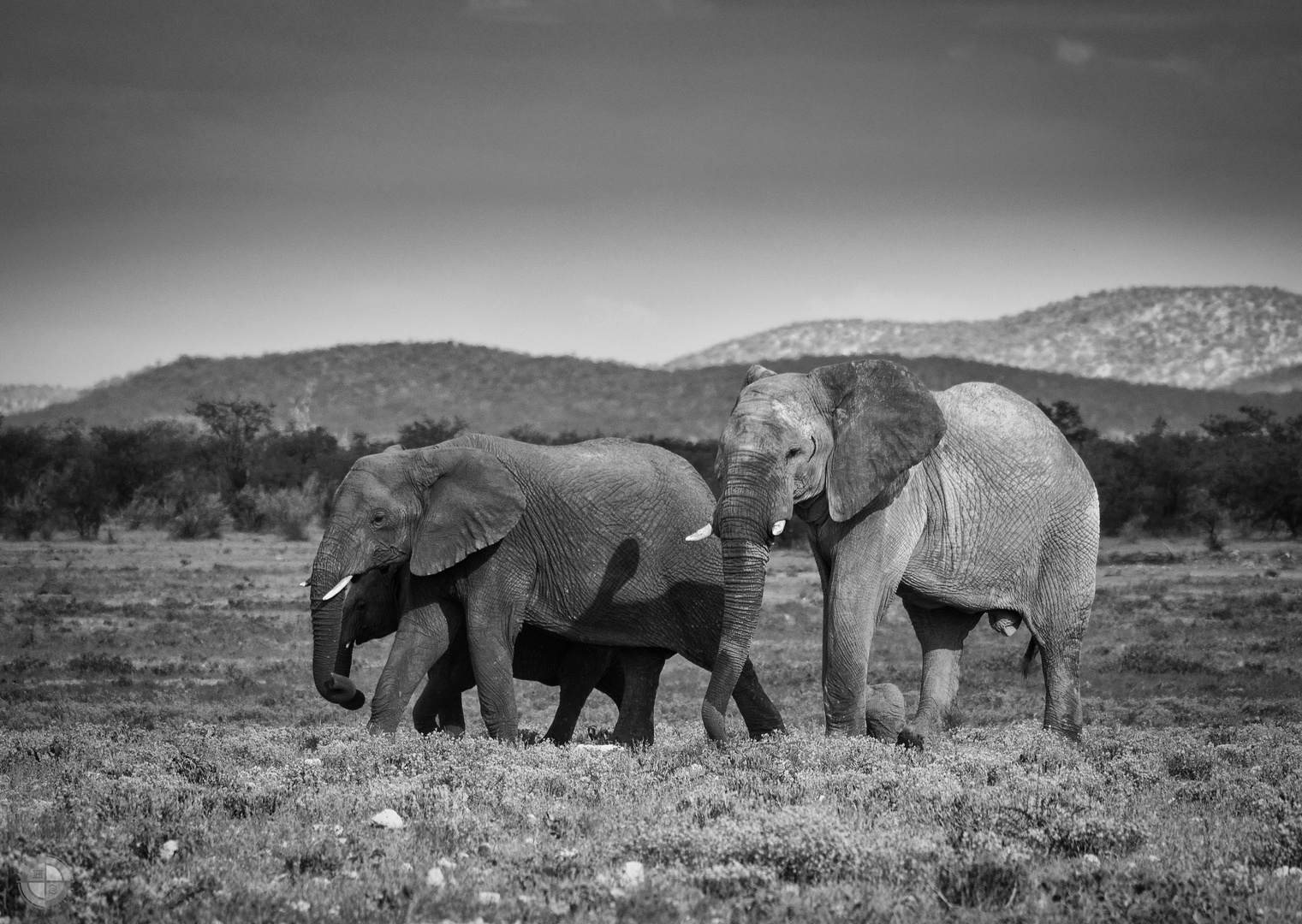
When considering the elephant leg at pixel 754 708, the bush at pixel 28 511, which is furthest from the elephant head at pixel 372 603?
the bush at pixel 28 511

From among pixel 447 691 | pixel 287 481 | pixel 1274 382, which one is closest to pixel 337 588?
pixel 447 691

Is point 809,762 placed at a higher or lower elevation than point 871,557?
lower

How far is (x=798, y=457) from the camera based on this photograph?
10594 mm

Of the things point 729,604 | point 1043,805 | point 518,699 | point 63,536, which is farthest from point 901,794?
point 63,536

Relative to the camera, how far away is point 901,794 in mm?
8656

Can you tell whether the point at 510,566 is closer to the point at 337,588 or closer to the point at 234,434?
the point at 337,588

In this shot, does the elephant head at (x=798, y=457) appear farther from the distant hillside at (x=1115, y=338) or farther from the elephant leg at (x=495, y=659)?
the distant hillside at (x=1115, y=338)

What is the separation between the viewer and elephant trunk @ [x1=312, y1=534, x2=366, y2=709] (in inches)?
493

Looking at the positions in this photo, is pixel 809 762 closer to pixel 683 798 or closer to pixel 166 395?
pixel 683 798

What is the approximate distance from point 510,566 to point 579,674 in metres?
1.44

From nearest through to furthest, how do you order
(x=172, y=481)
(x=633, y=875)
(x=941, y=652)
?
(x=633, y=875) < (x=941, y=652) < (x=172, y=481)

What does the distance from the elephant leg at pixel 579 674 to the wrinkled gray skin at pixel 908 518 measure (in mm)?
2930

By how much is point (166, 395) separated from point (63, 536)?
106798 millimetres

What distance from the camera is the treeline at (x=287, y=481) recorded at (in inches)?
1855
